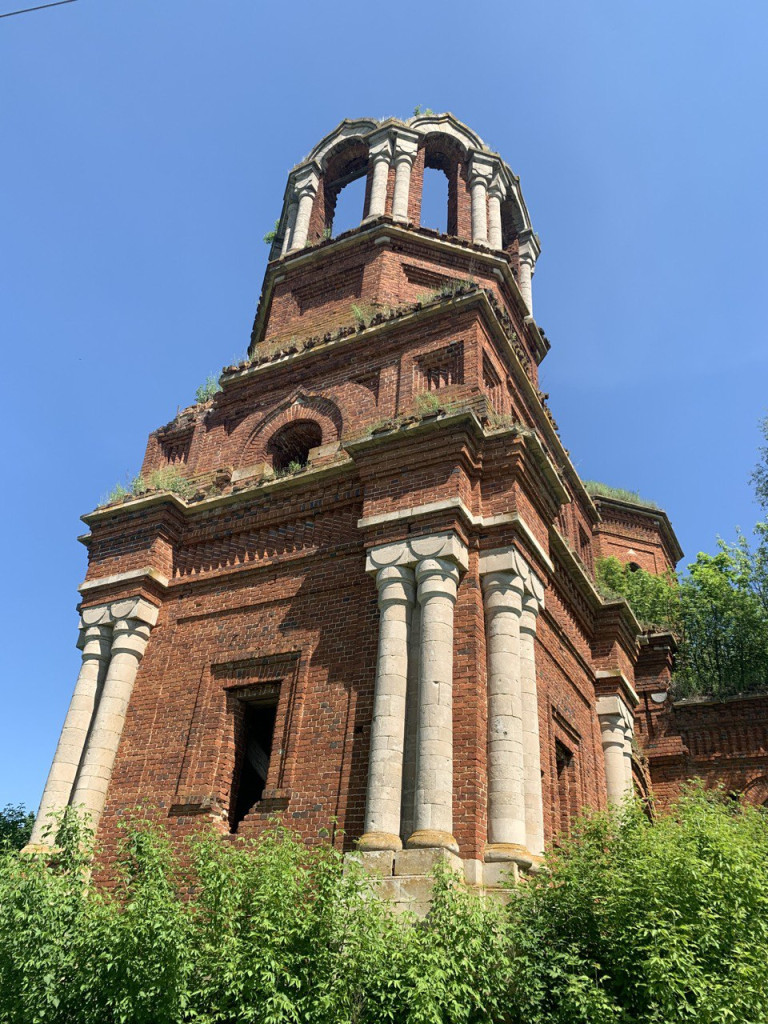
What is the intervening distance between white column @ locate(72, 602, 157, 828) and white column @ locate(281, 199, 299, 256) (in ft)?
30.1

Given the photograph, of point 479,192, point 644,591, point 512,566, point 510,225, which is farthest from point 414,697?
point 644,591

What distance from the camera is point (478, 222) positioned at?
56.0ft

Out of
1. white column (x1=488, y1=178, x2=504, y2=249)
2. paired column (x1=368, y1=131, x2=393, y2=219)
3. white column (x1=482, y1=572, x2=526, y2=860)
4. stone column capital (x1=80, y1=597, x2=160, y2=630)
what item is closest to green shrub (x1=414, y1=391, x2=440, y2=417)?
white column (x1=482, y1=572, x2=526, y2=860)

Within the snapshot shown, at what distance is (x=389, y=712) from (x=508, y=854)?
186 centimetres

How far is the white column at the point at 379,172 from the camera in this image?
16.6 meters

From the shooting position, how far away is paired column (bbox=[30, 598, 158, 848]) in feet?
35.4

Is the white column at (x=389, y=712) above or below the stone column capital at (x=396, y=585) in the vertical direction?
below

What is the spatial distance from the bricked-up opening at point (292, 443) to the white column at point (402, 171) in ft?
17.1

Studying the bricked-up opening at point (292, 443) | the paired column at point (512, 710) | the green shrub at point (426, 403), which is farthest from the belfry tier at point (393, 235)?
the paired column at point (512, 710)

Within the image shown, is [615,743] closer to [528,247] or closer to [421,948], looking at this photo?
[421,948]

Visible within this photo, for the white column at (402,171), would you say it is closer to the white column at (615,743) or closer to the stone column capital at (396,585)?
the stone column capital at (396,585)

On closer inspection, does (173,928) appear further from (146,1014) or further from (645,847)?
(645,847)

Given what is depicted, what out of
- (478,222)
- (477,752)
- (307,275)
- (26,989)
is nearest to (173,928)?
(26,989)

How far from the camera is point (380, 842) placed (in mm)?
8062
